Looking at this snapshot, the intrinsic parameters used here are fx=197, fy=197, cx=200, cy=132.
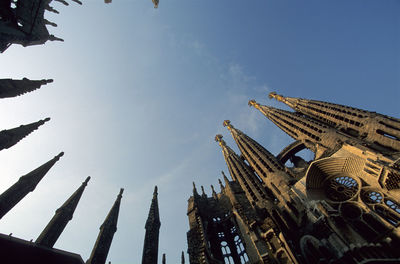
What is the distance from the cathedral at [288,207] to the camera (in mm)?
10422

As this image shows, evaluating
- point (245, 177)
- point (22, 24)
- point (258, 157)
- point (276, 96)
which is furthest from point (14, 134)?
point (276, 96)

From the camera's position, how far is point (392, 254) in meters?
11.4

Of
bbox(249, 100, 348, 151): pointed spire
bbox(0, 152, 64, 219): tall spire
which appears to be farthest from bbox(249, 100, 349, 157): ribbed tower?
bbox(0, 152, 64, 219): tall spire

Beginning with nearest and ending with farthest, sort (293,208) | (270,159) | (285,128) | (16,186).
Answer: (16,186) → (293,208) → (270,159) → (285,128)

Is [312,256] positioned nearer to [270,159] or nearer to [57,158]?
[270,159]

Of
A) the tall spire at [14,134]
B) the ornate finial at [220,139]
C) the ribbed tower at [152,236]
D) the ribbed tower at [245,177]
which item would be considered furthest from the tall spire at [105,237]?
the ornate finial at [220,139]

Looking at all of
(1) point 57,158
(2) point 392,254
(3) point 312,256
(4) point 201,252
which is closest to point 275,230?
(3) point 312,256

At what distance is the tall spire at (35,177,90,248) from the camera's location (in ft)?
37.3

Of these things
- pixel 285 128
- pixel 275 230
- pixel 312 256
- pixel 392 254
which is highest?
pixel 285 128

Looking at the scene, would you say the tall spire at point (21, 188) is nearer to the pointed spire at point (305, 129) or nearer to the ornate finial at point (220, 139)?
the pointed spire at point (305, 129)

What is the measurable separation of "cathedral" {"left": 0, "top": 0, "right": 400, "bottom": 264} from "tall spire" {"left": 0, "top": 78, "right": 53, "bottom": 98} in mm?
56

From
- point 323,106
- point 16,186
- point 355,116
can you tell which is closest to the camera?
point 16,186

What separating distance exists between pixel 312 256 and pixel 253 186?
11.2 metres

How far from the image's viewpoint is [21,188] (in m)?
12.3
